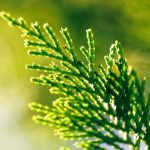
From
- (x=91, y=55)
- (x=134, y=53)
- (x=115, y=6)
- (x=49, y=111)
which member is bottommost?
(x=49, y=111)

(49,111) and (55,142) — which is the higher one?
(55,142)

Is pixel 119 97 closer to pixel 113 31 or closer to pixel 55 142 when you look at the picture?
pixel 113 31

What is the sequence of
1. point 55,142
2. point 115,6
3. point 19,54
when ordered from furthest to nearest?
point 55,142 → point 19,54 → point 115,6

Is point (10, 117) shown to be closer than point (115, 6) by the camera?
No

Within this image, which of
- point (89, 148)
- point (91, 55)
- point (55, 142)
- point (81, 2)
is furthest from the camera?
point (55, 142)

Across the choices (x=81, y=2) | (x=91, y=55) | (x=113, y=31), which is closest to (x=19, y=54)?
(x=81, y=2)

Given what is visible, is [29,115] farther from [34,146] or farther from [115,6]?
[115,6]
